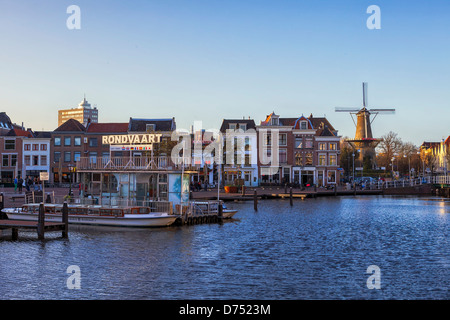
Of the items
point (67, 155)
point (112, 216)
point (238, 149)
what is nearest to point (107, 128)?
point (67, 155)

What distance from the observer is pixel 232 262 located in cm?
2564

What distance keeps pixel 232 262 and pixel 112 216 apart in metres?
14.1

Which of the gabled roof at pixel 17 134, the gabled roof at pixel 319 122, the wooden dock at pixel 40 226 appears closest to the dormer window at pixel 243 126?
the gabled roof at pixel 319 122

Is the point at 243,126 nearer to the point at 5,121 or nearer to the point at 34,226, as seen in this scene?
the point at 5,121

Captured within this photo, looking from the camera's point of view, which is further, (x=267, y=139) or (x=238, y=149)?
(x=267, y=139)

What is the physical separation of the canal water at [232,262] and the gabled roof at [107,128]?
217 feet

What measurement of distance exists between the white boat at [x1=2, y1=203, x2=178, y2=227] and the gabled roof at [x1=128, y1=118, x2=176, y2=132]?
2447 inches

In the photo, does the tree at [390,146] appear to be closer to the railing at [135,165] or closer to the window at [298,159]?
the window at [298,159]

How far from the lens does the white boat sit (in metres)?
36.5

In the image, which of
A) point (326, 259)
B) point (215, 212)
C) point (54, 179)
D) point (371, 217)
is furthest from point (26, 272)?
→ point (54, 179)

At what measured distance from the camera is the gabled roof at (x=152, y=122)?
330ft

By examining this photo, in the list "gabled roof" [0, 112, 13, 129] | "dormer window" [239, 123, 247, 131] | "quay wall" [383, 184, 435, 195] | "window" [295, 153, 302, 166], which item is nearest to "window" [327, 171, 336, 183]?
"window" [295, 153, 302, 166]
